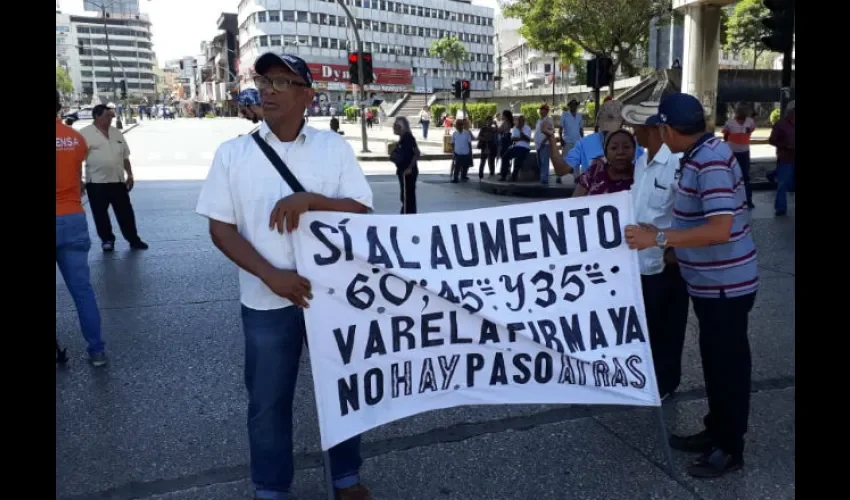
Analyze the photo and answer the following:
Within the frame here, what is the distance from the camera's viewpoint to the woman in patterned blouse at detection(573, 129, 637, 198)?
4.05 meters

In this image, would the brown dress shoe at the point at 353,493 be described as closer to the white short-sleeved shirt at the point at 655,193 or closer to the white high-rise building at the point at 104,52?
the white short-sleeved shirt at the point at 655,193

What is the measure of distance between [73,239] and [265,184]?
274cm

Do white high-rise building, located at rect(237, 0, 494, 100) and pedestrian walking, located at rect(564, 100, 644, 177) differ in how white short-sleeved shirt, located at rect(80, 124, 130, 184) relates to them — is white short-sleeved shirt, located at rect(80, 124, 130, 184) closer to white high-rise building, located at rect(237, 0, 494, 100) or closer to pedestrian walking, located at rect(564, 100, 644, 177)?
pedestrian walking, located at rect(564, 100, 644, 177)

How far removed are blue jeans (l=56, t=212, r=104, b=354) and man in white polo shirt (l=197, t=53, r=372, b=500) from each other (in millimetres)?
2481

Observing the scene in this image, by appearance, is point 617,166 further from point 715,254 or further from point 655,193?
point 715,254

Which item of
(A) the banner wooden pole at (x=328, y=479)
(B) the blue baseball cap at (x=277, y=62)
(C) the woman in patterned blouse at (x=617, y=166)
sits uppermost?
(B) the blue baseball cap at (x=277, y=62)

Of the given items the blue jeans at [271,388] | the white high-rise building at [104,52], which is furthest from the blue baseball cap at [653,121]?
the white high-rise building at [104,52]

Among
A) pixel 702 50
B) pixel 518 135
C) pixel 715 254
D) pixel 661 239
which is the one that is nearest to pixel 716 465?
pixel 715 254

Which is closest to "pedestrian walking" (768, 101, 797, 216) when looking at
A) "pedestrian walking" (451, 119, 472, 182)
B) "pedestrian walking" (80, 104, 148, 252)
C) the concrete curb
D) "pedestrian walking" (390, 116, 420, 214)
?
the concrete curb

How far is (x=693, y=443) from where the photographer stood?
3459mm

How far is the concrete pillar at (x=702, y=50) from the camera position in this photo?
18.8 m

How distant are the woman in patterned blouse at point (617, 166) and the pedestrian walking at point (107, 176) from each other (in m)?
6.37
